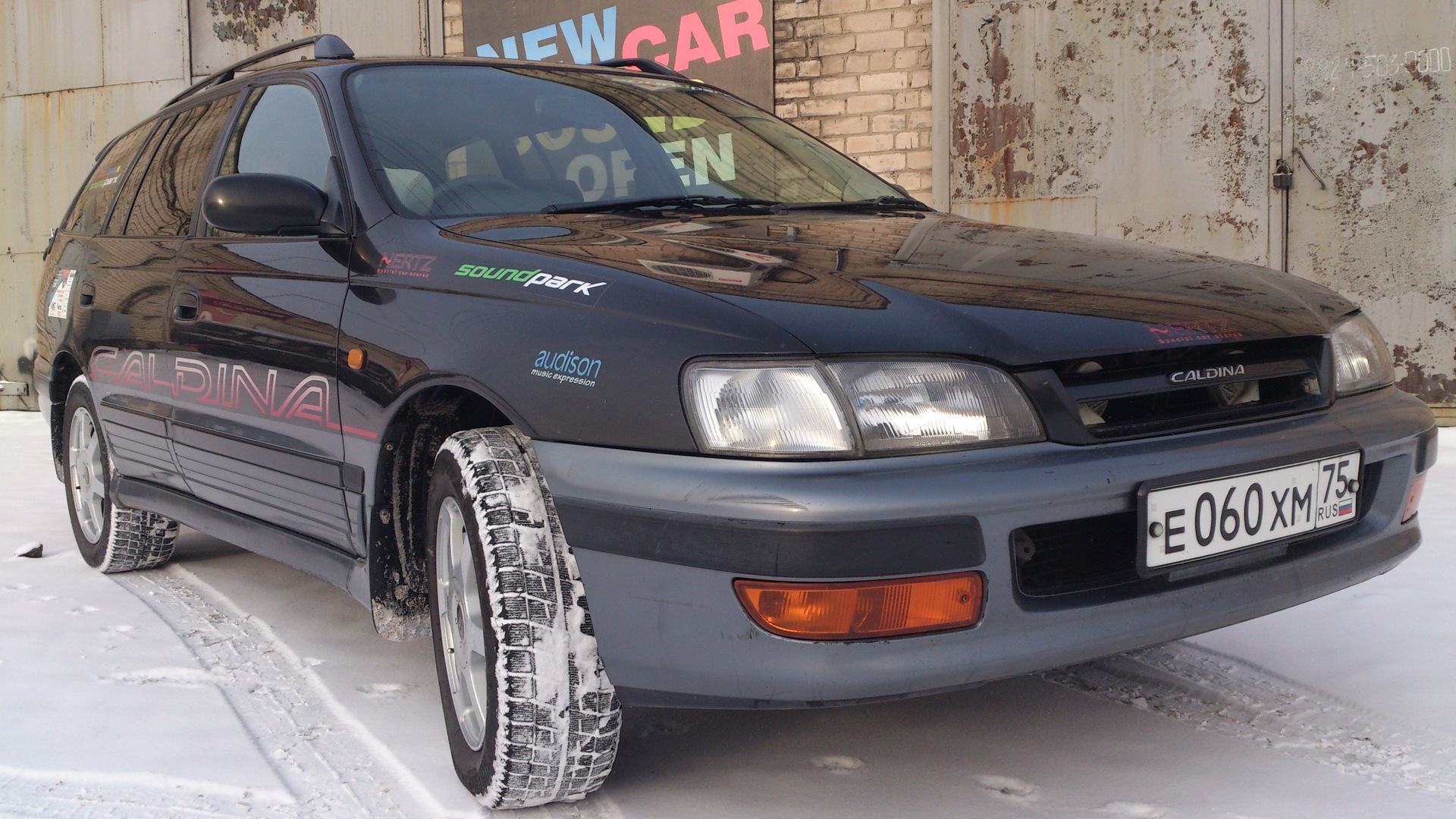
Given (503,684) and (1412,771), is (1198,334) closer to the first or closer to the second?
(1412,771)

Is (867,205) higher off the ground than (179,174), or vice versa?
(179,174)

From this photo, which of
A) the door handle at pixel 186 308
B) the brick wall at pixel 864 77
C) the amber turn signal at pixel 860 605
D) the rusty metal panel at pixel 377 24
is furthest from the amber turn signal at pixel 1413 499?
the rusty metal panel at pixel 377 24

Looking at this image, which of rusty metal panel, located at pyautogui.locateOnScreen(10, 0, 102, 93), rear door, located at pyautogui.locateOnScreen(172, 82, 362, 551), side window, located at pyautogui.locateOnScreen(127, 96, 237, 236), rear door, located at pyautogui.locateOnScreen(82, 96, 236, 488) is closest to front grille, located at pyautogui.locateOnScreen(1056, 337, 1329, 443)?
rear door, located at pyautogui.locateOnScreen(172, 82, 362, 551)

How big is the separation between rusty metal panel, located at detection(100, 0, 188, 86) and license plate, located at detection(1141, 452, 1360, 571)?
8971 millimetres

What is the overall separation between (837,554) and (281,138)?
6.90 feet

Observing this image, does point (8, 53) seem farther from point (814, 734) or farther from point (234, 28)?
point (814, 734)

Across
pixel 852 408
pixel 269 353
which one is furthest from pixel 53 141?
pixel 852 408

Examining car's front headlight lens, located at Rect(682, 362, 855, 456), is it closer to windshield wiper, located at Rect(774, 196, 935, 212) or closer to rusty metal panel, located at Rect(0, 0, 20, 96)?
windshield wiper, located at Rect(774, 196, 935, 212)

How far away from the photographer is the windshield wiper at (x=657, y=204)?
8.63 feet

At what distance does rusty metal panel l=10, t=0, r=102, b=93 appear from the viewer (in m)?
9.22

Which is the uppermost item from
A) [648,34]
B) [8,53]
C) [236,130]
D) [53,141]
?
[8,53]

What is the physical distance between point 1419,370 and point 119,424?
6.41 m

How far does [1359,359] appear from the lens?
2.35 m

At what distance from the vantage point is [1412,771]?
7.20 ft
